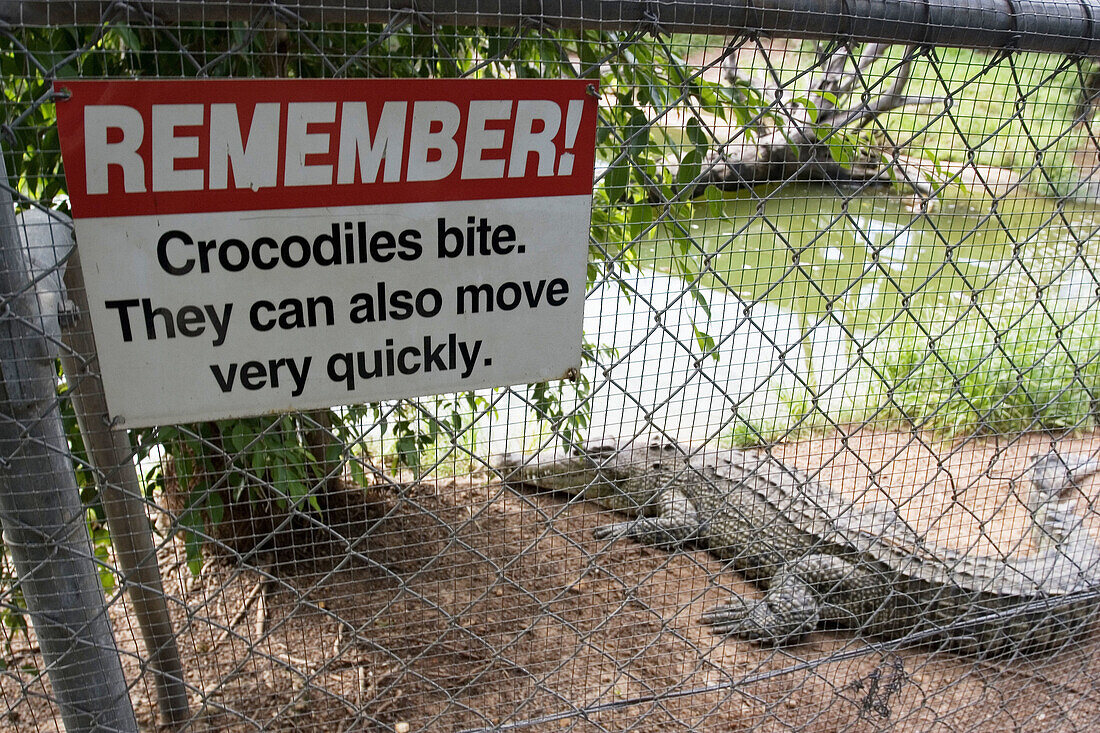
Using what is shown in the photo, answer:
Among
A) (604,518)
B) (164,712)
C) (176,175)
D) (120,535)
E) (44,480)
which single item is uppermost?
(176,175)

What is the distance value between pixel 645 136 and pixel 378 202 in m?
0.56

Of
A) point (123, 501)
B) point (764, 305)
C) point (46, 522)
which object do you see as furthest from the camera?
point (764, 305)

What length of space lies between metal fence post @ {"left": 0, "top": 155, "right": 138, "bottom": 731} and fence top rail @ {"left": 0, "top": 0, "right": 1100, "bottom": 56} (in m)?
0.27

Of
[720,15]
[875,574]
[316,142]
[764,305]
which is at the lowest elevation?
[875,574]

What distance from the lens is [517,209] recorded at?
115cm

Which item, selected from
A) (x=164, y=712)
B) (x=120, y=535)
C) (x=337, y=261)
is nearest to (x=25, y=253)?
(x=337, y=261)

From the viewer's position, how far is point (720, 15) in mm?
1180

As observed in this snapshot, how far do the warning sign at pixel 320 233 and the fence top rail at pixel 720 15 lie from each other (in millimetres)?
98

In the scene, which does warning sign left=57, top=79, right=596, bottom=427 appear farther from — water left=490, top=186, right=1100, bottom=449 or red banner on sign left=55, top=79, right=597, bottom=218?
water left=490, top=186, right=1100, bottom=449

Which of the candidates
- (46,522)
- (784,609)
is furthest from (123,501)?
(784,609)

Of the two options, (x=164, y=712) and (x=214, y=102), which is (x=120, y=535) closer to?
(x=164, y=712)

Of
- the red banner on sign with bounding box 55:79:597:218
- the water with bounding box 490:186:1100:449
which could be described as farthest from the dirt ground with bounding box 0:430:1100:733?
the red banner on sign with bounding box 55:79:597:218

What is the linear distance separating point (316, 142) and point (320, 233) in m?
→ 0.12

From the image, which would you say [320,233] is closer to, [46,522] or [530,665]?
[46,522]
